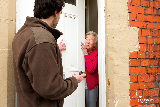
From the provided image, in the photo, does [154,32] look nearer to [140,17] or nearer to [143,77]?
[140,17]

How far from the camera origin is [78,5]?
2984 millimetres

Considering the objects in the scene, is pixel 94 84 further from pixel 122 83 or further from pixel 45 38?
pixel 45 38

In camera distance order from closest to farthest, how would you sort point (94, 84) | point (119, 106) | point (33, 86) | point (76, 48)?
point (33, 86)
point (119, 106)
point (76, 48)
point (94, 84)

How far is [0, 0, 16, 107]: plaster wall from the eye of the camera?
192cm

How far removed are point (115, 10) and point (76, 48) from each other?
0.92 meters

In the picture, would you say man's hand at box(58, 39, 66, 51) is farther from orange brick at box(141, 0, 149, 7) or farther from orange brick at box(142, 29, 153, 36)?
orange brick at box(141, 0, 149, 7)

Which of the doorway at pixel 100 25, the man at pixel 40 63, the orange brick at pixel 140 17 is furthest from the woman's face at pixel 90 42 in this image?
the man at pixel 40 63

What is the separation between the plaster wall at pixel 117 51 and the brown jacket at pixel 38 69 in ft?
4.03

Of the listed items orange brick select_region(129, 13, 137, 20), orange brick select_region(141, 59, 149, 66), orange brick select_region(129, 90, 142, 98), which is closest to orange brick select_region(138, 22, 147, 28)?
orange brick select_region(129, 13, 137, 20)

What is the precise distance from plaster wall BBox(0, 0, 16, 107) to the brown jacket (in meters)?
0.58

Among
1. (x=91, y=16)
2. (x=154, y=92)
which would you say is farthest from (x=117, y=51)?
(x=91, y=16)

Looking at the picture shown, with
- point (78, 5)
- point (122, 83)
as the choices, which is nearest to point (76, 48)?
point (78, 5)

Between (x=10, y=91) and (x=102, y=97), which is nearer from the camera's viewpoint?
(x=10, y=91)

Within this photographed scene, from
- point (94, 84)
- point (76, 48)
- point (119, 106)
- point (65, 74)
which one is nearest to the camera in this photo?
point (119, 106)
